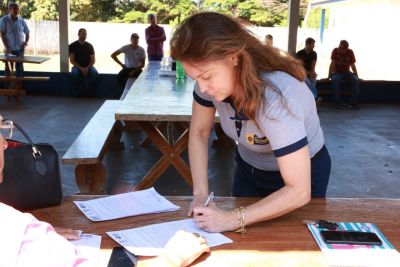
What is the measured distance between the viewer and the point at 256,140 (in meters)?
1.57

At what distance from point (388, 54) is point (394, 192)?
1067cm

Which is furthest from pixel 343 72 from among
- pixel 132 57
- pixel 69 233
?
pixel 69 233

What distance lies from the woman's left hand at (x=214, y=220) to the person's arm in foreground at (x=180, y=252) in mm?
136

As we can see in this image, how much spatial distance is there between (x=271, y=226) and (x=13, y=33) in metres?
8.94

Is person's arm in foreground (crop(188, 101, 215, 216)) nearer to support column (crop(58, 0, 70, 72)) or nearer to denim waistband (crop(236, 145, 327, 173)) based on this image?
denim waistband (crop(236, 145, 327, 173))

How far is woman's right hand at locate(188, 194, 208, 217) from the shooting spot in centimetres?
157

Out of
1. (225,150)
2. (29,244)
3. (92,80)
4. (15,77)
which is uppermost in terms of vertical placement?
(29,244)

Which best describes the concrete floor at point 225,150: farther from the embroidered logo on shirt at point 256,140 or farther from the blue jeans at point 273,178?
the embroidered logo on shirt at point 256,140

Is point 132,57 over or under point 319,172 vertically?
under

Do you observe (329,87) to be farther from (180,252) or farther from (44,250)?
(44,250)

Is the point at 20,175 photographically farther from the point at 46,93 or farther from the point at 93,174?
the point at 46,93

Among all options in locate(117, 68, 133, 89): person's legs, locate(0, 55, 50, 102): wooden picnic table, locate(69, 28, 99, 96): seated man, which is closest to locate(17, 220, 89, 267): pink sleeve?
locate(0, 55, 50, 102): wooden picnic table

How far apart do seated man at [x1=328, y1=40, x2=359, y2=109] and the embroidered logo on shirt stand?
8.01 metres

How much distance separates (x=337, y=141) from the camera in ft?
20.7
